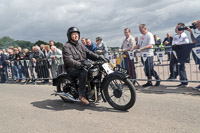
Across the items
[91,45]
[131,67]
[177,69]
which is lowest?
[177,69]

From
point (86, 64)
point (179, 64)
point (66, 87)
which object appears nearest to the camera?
point (86, 64)

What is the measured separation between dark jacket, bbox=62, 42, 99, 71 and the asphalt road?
1093 millimetres

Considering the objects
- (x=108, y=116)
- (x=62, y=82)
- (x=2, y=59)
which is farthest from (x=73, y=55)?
(x=2, y=59)

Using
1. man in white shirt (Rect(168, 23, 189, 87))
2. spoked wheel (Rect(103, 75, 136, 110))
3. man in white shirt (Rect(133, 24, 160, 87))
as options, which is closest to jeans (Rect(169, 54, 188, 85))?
man in white shirt (Rect(168, 23, 189, 87))

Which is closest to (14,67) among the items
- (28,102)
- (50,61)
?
(50,61)

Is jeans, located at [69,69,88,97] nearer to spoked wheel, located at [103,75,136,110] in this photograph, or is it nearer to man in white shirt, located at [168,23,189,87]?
spoked wheel, located at [103,75,136,110]

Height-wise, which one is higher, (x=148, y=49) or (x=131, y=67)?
(x=148, y=49)

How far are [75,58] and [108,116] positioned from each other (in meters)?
1.58

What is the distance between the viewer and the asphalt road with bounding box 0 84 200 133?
9.84 ft

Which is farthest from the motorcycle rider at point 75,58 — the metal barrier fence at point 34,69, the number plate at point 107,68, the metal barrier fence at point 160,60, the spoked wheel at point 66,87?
the metal barrier fence at point 34,69

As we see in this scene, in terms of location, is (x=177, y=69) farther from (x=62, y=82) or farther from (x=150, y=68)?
(x=62, y=82)

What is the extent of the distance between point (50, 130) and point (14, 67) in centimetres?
861

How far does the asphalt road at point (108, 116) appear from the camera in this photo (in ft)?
9.84

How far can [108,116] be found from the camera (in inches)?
141
